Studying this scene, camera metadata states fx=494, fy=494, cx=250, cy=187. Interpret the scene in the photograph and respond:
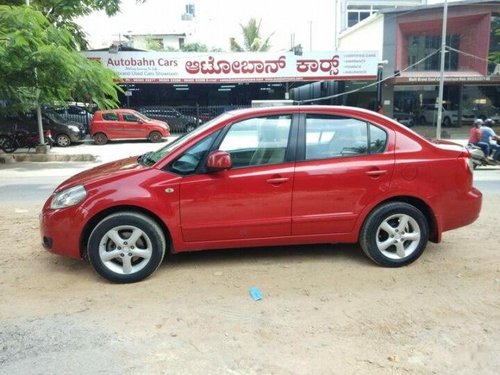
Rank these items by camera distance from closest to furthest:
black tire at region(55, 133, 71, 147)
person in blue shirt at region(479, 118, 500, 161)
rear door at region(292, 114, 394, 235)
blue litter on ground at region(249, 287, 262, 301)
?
blue litter on ground at region(249, 287, 262, 301) → rear door at region(292, 114, 394, 235) → person in blue shirt at region(479, 118, 500, 161) → black tire at region(55, 133, 71, 147)

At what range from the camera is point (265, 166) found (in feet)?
15.0

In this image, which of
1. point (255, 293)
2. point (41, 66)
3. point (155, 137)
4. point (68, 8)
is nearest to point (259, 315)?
point (255, 293)

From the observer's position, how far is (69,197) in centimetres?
441

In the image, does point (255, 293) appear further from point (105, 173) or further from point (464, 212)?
point (464, 212)

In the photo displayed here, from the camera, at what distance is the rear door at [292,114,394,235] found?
458 cm

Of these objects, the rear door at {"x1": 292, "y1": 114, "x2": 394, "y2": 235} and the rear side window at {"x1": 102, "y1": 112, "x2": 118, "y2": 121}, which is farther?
the rear side window at {"x1": 102, "y1": 112, "x2": 118, "y2": 121}

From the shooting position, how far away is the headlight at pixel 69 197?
437 cm

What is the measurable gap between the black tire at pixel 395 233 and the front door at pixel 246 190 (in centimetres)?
81

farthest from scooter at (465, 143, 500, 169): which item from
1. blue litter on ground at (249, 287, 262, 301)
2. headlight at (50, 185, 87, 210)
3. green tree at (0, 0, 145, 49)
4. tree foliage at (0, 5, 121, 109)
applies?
green tree at (0, 0, 145, 49)

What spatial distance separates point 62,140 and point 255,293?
64.5 feet

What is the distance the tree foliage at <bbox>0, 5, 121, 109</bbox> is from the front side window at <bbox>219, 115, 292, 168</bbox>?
10.5 metres

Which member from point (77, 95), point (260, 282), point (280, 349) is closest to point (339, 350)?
point (280, 349)

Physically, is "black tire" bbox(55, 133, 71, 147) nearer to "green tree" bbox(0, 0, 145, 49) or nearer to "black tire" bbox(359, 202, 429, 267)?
"green tree" bbox(0, 0, 145, 49)

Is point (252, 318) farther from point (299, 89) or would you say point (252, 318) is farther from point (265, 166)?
point (299, 89)
